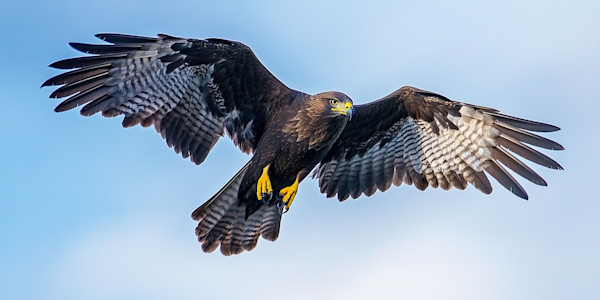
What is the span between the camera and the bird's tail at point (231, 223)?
10.9m

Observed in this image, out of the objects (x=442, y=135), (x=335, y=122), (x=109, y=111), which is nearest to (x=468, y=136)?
(x=442, y=135)

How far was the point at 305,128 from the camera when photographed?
995cm

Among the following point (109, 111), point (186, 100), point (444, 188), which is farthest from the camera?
point (444, 188)

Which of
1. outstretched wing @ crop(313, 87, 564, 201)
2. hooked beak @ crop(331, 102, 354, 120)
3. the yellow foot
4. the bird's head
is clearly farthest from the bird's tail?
hooked beak @ crop(331, 102, 354, 120)

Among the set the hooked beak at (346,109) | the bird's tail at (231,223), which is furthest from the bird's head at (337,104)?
the bird's tail at (231,223)

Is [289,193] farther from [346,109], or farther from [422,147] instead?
[422,147]

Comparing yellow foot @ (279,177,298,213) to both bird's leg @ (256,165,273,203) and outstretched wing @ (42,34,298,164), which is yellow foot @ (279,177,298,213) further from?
outstretched wing @ (42,34,298,164)

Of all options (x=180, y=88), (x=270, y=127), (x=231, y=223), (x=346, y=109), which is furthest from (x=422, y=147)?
(x=180, y=88)

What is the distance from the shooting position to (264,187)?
10297 millimetres

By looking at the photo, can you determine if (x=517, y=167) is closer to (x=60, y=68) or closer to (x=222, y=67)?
(x=222, y=67)

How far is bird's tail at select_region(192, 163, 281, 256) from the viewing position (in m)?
10.9

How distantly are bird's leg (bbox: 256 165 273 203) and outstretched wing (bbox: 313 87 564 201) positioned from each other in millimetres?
1545

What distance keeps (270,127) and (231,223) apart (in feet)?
5.30

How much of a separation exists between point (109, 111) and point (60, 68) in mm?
921
